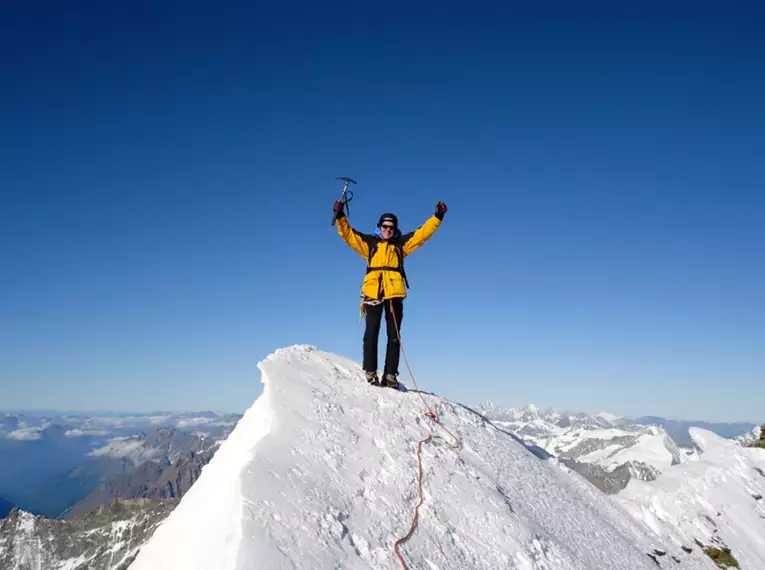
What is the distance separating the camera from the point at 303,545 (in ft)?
19.4

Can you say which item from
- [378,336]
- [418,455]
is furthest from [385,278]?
[418,455]

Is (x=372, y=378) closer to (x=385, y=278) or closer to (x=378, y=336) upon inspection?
(x=378, y=336)

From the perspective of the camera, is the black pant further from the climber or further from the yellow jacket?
the yellow jacket

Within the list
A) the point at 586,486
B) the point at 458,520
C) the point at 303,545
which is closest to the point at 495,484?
the point at 458,520

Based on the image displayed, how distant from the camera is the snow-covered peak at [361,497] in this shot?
615 cm

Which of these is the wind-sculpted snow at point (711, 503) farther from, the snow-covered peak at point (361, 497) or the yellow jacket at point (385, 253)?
the yellow jacket at point (385, 253)

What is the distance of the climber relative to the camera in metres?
12.5

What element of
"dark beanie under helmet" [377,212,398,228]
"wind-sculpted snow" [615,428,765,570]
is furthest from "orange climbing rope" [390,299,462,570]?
"wind-sculpted snow" [615,428,765,570]

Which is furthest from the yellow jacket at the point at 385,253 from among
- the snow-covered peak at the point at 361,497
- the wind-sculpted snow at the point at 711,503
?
the wind-sculpted snow at the point at 711,503

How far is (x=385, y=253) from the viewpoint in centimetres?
1272

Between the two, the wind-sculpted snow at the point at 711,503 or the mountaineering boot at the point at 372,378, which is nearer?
the mountaineering boot at the point at 372,378

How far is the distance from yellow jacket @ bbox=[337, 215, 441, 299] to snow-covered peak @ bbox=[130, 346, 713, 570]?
7.70ft

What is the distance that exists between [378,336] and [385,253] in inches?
87.0

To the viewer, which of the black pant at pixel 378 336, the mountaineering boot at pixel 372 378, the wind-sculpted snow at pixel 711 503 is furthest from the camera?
the wind-sculpted snow at pixel 711 503
